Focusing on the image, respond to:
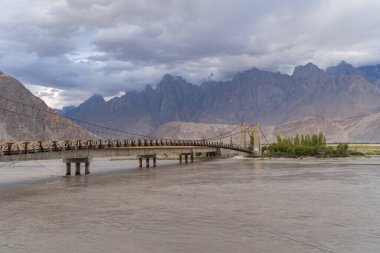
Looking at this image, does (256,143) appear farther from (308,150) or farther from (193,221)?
(193,221)

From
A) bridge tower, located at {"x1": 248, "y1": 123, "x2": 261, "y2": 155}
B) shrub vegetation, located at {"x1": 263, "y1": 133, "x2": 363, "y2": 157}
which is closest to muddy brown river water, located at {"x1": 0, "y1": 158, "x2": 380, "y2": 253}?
shrub vegetation, located at {"x1": 263, "y1": 133, "x2": 363, "y2": 157}

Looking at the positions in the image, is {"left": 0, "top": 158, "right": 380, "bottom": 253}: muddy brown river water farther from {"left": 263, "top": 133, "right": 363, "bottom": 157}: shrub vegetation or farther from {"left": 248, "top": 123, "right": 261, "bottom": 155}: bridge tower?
{"left": 248, "top": 123, "right": 261, "bottom": 155}: bridge tower

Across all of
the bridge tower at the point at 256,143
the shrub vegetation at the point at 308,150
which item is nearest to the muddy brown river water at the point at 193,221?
the shrub vegetation at the point at 308,150

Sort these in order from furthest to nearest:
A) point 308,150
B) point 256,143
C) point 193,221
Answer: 1. point 256,143
2. point 308,150
3. point 193,221

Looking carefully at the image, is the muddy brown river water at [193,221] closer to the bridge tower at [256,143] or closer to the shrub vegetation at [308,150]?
the shrub vegetation at [308,150]

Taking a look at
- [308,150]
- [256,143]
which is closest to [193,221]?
[308,150]

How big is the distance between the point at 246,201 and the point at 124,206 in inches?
398

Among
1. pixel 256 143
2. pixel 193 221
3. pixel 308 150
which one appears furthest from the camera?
pixel 256 143

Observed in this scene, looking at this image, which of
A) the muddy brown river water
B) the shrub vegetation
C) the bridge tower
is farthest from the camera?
the bridge tower

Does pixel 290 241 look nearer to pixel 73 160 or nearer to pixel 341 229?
pixel 341 229

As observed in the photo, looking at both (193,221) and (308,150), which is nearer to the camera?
(193,221)

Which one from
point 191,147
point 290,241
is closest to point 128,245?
point 290,241

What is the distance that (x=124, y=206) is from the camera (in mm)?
38312

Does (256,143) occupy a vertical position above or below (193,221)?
above
